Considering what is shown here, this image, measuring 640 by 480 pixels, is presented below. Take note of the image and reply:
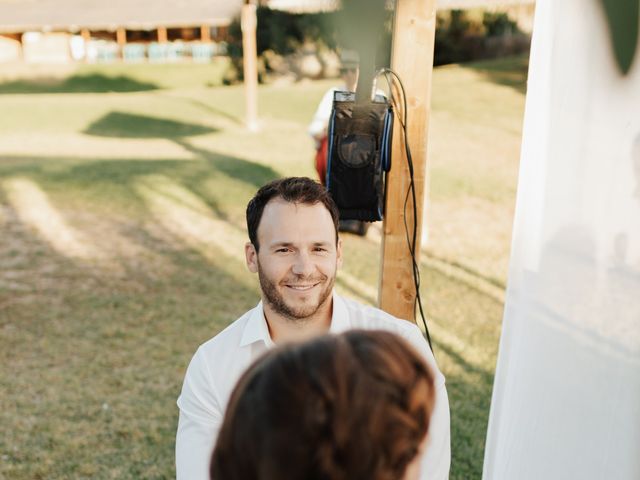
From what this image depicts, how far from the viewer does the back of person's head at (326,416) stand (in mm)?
846

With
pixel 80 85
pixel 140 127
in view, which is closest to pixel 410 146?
pixel 140 127

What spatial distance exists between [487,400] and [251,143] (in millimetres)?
9919

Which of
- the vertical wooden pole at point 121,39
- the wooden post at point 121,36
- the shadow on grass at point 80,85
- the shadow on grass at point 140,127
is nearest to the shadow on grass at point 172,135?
the shadow on grass at point 140,127

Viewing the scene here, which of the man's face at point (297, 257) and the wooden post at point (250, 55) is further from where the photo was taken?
the wooden post at point (250, 55)

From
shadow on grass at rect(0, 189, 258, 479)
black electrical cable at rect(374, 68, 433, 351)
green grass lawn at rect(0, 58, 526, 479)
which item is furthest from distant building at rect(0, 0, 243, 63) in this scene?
black electrical cable at rect(374, 68, 433, 351)

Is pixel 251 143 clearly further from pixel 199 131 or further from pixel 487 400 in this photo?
pixel 487 400

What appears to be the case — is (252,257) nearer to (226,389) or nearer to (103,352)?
(226,389)

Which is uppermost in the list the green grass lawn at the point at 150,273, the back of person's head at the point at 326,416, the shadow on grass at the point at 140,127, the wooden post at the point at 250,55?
the back of person's head at the point at 326,416

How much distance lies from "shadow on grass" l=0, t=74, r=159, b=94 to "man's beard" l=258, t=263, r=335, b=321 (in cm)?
2593

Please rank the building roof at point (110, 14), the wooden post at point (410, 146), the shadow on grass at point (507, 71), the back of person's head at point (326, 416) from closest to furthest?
the back of person's head at point (326, 416), the wooden post at point (410, 146), the shadow on grass at point (507, 71), the building roof at point (110, 14)

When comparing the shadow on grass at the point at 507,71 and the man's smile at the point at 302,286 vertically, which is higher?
the man's smile at the point at 302,286

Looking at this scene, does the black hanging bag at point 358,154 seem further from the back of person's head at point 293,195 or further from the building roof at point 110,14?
the building roof at point 110,14

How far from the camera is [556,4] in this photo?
2.00m

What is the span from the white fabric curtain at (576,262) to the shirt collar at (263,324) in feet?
1.67
